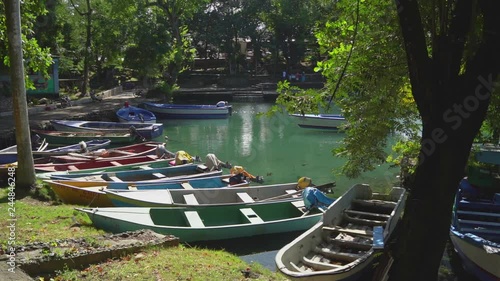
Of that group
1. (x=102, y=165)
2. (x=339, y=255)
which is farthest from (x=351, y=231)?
(x=102, y=165)

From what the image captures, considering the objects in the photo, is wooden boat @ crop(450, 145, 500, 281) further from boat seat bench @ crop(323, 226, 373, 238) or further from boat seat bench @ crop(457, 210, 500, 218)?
boat seat bench @ crop(323, 226, 373, 238)

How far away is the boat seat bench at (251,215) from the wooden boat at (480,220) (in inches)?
133

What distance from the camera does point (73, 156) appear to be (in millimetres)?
14641

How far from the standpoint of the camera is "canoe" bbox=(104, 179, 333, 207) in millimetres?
9523

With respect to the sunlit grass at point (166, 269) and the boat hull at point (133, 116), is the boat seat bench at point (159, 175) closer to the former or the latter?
the sunlit grass at point (166, 269)

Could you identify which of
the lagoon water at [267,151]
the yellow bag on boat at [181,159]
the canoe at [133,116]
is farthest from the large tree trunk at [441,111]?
the canoe at [133,116]

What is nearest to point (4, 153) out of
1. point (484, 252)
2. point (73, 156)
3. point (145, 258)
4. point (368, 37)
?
point (73, 156)

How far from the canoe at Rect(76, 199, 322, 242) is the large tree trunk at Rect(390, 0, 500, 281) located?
15.7ft

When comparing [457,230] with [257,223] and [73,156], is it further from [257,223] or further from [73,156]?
[73,156]

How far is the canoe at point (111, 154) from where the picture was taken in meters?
14.3

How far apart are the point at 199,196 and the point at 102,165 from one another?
14.7 feet

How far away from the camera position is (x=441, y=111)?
4059 millimetres

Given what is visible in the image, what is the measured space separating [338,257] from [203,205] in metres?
3.21

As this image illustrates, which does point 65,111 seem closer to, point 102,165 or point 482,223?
point 102,165
